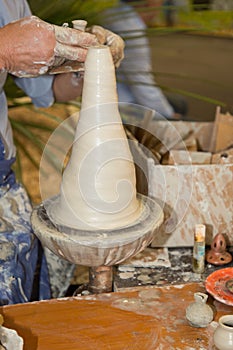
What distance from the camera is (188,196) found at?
152 cm

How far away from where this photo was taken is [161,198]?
5.00 ft

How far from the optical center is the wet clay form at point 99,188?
1.23m

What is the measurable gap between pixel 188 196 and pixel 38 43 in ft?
1.69

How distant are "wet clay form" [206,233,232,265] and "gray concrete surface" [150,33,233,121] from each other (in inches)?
→ 103

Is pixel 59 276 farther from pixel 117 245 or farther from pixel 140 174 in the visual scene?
pixel 117 245

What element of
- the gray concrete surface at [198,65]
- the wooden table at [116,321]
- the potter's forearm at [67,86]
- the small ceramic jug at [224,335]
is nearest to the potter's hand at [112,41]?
the potter's forearm at [67,86]

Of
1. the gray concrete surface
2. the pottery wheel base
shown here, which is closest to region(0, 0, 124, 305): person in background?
the pottery wheel base

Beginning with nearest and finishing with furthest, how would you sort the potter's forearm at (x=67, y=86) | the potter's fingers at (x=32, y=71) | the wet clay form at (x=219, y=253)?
the potter's fingers at (x=32, y=71)
the wet clay form at (x=219, y=253)
the potter's forearm at (x=67, y=86)

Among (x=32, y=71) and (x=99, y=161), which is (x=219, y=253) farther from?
(x=32, y=71)

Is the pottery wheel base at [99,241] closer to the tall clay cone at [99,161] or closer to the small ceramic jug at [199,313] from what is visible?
the tall clay cone at [99,161]

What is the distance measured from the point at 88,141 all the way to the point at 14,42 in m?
0.27

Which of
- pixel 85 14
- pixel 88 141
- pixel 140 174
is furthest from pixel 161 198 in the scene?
pixel 85 14

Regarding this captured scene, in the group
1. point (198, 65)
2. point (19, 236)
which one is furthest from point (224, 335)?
point (198, 65)

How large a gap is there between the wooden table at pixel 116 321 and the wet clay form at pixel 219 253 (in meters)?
0.18
